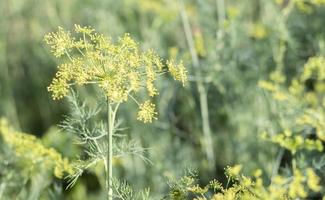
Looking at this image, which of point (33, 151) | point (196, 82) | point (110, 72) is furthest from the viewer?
point (196, 82)

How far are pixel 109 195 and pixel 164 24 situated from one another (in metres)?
3.26

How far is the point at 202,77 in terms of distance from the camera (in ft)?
15.1

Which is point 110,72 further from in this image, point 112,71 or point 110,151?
point 110,151

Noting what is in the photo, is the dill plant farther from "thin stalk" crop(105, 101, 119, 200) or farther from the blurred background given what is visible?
the blurred background

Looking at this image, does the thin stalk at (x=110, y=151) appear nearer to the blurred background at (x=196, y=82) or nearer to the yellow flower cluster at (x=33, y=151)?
the yellow flower cluster at (x=33, y=151)

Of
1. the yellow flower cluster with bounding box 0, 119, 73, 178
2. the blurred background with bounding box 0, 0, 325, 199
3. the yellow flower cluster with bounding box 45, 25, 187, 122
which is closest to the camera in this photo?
the yellow flower cluster with bounding box 45, 25, 187, 122

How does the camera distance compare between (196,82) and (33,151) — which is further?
(196,82)

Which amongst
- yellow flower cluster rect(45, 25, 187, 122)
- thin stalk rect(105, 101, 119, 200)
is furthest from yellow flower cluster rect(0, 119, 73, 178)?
yellow flower cluster rect(45, 25, 187, 122)

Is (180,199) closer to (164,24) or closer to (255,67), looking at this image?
(255,67)

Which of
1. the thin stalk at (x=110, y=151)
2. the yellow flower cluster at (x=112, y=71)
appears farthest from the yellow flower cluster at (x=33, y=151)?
the yellow flower cluster at (x=112, y=71)

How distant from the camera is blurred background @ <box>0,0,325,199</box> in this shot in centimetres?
450

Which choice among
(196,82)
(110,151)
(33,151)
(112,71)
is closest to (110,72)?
(112,71)

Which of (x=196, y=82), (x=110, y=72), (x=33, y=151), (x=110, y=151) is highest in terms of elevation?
(x=196, y=82)

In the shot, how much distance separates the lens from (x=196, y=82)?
4.89 metres
